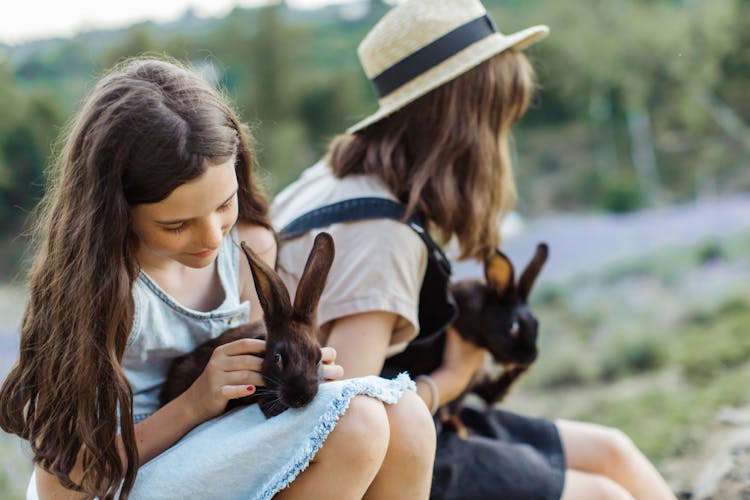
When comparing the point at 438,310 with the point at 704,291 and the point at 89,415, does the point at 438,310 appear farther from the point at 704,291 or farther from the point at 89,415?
the point at 704,291

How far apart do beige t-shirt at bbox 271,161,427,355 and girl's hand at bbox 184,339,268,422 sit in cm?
43

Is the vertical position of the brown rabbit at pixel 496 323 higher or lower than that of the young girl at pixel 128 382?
lower

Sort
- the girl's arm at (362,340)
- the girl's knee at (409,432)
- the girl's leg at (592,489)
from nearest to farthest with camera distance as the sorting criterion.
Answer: the girl's knee at (409,432) < the girl's arm at (362,340) < the girl's leg at (592,489)

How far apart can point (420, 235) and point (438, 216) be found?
15 centimetres

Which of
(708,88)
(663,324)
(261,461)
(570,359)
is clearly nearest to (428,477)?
(261,461)

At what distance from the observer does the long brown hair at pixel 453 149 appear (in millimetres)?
2861

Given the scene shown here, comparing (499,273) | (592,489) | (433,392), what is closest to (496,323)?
(499,273)

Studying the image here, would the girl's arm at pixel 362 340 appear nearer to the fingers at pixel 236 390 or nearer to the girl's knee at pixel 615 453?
the fingers at pixel 236 390

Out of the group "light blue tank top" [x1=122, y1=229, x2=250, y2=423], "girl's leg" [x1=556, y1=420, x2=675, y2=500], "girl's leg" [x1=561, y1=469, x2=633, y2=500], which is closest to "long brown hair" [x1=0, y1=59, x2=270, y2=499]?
"light blue tank top" [x1=122, y1=229, x2=250, y2=423]

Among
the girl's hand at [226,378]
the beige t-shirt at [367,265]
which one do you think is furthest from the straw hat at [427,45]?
the girl's hand at [226,378]

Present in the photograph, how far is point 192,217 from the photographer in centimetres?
216

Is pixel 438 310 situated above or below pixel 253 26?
below

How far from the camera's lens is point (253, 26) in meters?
6.72

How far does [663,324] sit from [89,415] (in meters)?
4.94
